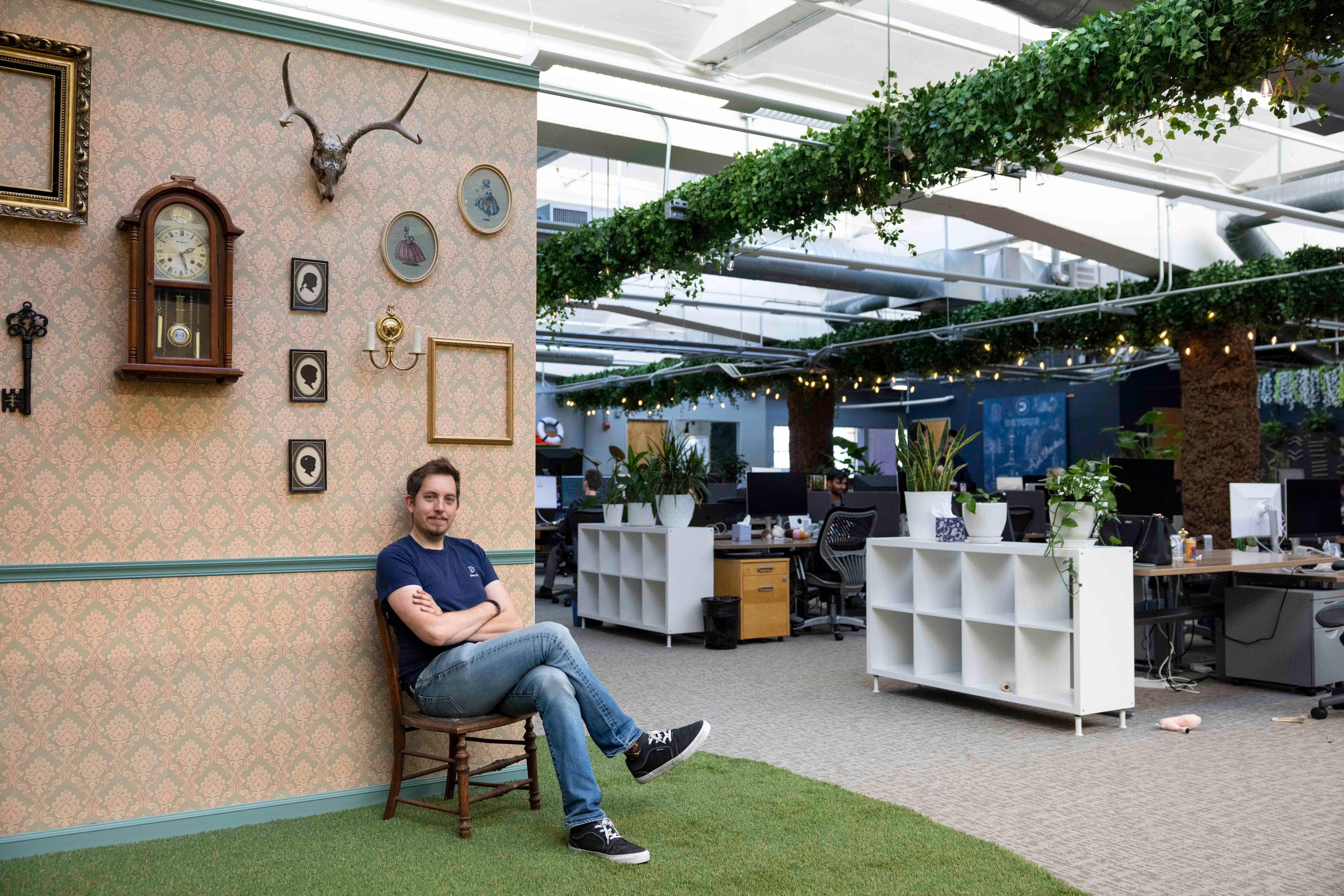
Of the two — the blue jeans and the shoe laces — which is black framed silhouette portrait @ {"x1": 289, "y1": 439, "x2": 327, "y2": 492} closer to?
the blue jeans

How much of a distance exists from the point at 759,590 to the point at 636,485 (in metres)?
1.36

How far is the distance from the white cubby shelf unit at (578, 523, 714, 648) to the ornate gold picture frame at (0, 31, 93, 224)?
5.53m

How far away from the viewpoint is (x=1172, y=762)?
4.69 m

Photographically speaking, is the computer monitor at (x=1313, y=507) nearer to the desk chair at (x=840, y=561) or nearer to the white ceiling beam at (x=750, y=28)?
the desk chair at (x=840, y=561)

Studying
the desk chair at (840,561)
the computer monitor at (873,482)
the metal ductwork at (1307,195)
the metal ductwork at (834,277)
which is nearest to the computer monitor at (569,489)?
the computer monitor at (873,482)

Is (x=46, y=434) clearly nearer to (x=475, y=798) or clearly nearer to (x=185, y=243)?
(x=185, y=243)

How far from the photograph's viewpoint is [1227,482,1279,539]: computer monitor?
728 centimetres

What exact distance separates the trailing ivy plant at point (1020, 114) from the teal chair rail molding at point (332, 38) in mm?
2177

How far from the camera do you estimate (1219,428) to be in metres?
11.0

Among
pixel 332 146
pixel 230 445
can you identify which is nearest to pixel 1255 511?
pixel 332 146

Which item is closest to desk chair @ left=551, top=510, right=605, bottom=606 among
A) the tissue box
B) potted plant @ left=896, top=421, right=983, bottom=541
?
potted plant @ left=896, top=421, right=983, bottom=541

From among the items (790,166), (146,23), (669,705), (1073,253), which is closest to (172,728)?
(146,23)

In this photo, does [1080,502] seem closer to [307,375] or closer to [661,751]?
[661,751]

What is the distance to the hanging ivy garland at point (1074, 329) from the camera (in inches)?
397
